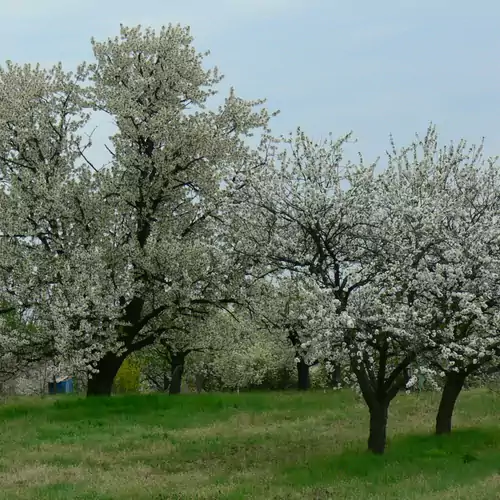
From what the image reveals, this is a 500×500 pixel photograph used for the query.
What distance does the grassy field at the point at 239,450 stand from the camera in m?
15.8

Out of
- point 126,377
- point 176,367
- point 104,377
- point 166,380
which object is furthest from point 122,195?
point 166,380

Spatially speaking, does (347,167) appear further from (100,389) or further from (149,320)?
(100,389)

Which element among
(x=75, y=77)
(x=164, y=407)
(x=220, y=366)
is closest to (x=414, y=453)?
(x=164, y=407)

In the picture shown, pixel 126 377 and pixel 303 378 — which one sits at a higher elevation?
pixel 303 378

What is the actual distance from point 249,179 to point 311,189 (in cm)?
210

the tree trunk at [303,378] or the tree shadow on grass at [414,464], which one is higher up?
the tree trunk at [303,378]

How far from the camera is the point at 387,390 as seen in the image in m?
20.1

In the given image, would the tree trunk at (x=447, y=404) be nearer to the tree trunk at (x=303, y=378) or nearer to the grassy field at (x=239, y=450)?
the grassy field at (x=239, y=450)

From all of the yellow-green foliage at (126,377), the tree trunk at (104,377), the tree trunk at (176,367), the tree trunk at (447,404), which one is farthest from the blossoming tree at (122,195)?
the yellow-green foliage at (126,377)

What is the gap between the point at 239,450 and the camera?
858 inches

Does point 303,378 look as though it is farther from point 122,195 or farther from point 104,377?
point 122,195


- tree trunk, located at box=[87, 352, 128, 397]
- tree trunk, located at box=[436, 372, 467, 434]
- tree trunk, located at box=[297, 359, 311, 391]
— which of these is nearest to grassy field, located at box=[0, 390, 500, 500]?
tree trunk, located at box=[436, 372, 467, 434]

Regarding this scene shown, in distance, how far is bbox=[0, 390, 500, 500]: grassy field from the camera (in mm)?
15789

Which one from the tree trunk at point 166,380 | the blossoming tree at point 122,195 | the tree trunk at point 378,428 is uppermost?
the blossoming tree at point 122,195
